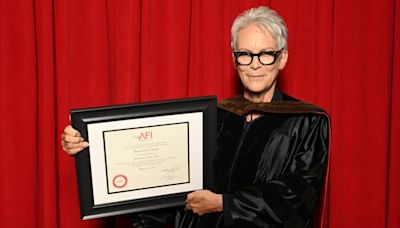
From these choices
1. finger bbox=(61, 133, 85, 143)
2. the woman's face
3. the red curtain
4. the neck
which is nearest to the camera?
finger bbox=(61, 133, 85, 143)

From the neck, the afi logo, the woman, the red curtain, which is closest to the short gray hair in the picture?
the woman

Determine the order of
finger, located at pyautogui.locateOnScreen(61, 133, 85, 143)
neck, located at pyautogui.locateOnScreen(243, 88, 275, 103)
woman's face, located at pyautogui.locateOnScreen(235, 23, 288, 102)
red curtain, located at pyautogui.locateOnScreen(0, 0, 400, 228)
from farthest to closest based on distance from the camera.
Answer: red curtain, located at pyautogui.locateOnScreen(0, 0, 400, 228)
neck, located at pyautogui.locateOnScreen(243, 88, 275, 103)
woman's face, located at pyautogui.locateOnScreen(235, 23, 288, 102)
finger, located at pyautogui.locateOnScreen(61, 133, 85, 143)

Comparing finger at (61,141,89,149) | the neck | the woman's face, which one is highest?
the woman's face

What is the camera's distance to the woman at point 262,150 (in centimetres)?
138

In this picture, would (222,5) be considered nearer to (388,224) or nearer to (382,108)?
(382,108)

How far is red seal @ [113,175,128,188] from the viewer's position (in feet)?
4.62

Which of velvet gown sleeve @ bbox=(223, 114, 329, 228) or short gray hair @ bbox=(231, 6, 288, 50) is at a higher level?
short gray hair @ bbox=(231, 6, 288, 50)

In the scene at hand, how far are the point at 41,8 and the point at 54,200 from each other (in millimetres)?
766

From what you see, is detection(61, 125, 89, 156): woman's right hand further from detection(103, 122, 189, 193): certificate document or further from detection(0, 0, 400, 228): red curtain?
detection(0, 0, 400, 228): red curtain

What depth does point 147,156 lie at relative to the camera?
1408mm

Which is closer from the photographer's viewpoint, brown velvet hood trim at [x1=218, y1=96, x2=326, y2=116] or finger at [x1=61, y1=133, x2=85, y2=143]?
finger at [x1=61, y1=133, x2=85, y2=143]

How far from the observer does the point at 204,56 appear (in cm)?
200

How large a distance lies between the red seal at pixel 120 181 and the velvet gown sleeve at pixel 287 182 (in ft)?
0.98
